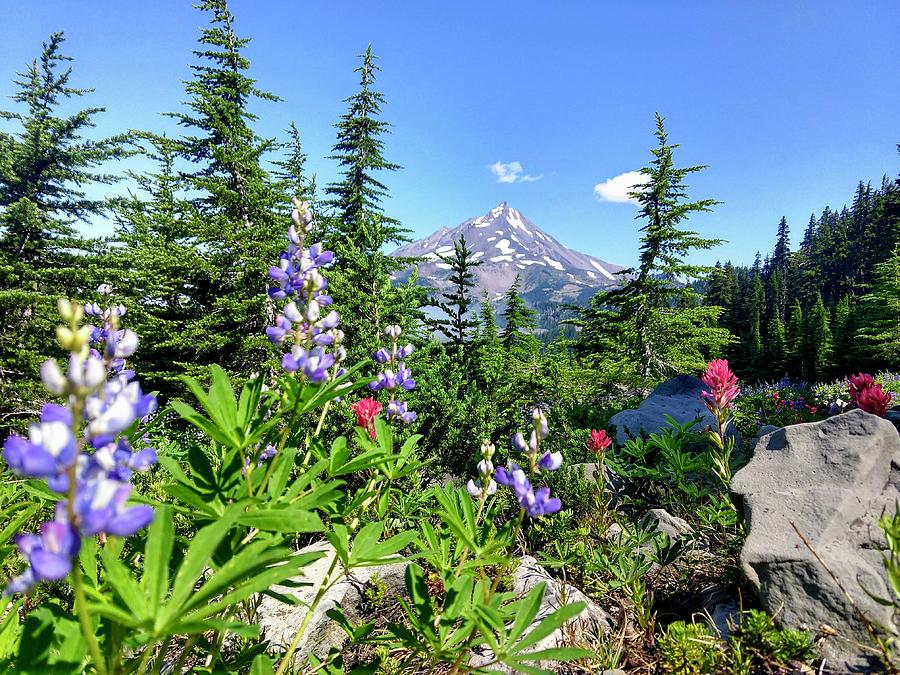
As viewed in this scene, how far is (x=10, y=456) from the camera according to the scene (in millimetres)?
709

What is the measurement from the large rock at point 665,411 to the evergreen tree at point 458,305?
12.4 feet

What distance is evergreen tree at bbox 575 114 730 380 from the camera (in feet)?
45.8

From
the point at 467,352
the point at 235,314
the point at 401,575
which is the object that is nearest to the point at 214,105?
the point at 235,314

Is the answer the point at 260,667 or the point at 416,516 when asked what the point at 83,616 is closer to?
the point at 260,667

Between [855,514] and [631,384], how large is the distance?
11.0 metres

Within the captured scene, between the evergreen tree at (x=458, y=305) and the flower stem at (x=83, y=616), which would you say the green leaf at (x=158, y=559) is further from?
the evergreen tree at (x=458, y=305)

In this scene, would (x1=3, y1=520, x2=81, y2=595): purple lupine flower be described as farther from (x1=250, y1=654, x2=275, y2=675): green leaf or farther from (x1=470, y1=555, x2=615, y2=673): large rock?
(x1=470, y1=555, x2=615, y2=673): large rock

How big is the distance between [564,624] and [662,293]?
48.2ft

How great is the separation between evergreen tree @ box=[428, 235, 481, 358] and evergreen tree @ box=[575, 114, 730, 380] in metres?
6.83

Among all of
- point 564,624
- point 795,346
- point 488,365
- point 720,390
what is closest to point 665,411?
point 720,390

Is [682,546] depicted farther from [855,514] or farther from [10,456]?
[10,456]

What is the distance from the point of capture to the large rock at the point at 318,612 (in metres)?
2.46

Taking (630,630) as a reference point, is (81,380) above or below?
above

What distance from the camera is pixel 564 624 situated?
236 centimetres
